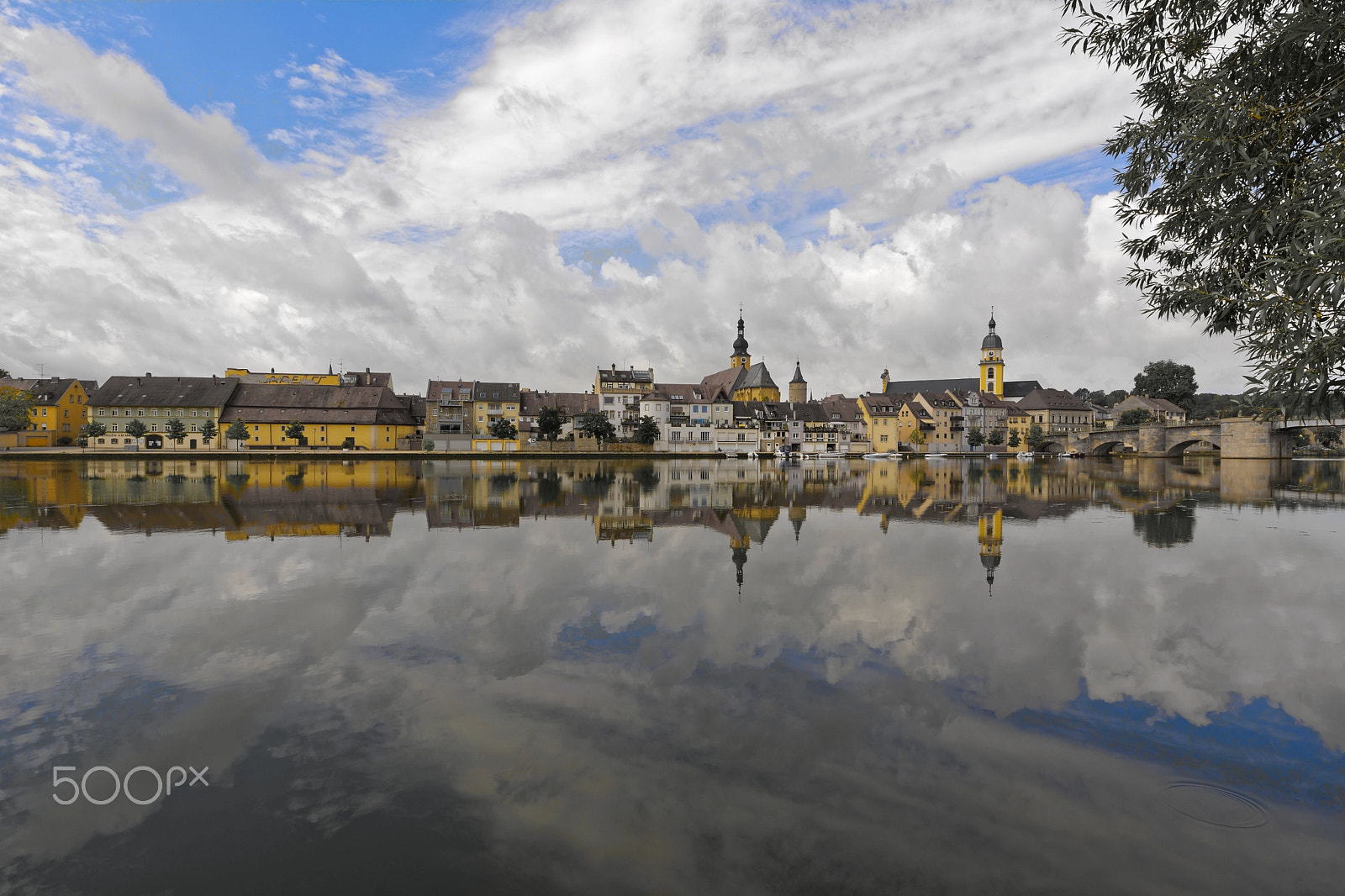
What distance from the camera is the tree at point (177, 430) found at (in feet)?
293

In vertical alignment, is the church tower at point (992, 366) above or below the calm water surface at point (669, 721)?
above

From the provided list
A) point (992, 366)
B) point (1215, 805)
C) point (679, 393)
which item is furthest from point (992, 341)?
point (1215, 805)

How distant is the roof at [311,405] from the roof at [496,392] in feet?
43.8

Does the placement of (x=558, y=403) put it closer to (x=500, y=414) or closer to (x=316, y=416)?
(x=500, y=414)

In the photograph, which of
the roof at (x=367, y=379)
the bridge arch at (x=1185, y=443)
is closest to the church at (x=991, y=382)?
the bridge arch at (x=1185, y=443)

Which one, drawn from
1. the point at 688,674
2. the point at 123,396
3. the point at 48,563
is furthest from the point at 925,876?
the point at 123,396

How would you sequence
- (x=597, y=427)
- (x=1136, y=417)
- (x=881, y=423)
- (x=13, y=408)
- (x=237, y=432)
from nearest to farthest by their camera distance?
(x=13, y=408) → (x=237, y=432) → (x=597, y=427) → (x=1136, y=417) → (x=881, y=423)

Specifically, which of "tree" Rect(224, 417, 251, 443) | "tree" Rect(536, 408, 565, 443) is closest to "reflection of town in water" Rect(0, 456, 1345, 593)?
"tree" Rect(224, 417, 251, 443)

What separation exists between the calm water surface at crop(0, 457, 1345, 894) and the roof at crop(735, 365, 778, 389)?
121 metres

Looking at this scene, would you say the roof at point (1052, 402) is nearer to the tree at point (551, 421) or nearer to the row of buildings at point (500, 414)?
the row of buildings at point (500, 414)

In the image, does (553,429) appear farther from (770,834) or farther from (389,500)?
(770,834)

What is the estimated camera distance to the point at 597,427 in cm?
9600

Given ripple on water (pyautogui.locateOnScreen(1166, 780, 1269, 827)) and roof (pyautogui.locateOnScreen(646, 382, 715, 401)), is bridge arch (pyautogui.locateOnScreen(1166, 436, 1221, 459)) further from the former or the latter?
ripple on water (pyautogui.locateOnScreen(1166, 780, 1269, 827))

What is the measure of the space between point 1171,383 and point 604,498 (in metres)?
152
